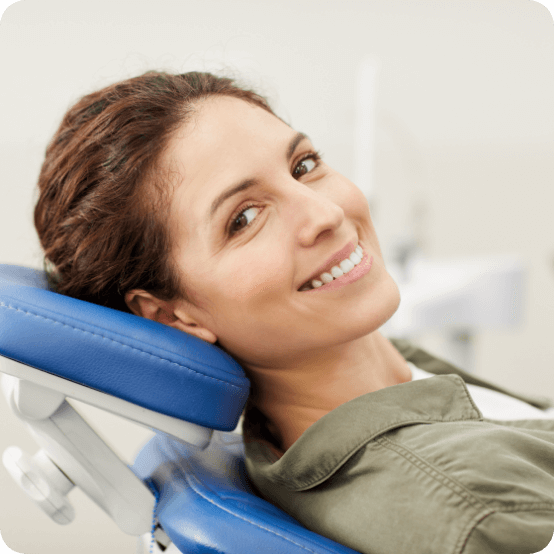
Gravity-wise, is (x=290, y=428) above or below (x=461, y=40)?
below

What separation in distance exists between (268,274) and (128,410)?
25 centimetres

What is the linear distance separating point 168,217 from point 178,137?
12 cm

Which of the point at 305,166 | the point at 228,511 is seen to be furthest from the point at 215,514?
the point at 305,166

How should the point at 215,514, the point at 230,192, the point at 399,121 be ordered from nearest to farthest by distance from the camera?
the point at 215,514
the point at 230,192
the point at 399,121

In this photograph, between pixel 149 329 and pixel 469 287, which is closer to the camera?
pixel 149 329

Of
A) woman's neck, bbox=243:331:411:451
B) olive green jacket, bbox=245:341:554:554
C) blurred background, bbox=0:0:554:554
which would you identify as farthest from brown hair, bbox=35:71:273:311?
blurred background, bbox=0:0:554:554

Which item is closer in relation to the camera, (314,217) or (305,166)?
(314,217)

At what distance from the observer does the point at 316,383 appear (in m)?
0.85

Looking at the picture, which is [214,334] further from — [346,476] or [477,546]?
[477,546]

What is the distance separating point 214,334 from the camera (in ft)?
2.71

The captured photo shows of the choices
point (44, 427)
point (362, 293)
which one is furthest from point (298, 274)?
point (44, 427)

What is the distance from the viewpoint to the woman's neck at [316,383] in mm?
847

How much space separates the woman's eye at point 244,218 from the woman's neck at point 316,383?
8.8 inches

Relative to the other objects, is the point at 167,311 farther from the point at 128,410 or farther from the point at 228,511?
the point at 228,511
